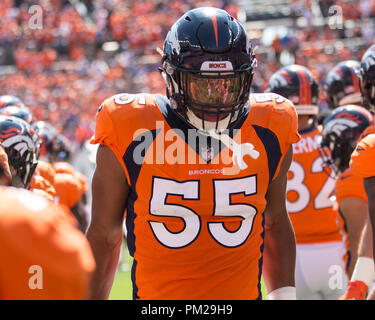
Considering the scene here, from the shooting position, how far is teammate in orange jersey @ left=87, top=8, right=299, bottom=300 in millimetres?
2383

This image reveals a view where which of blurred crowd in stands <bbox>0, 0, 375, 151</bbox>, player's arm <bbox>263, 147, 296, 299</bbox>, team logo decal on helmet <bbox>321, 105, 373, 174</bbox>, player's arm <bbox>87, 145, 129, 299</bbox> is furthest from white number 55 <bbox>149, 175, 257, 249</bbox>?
blurred crowd in stands <bbox>0, 0, 375, 151</bbox>

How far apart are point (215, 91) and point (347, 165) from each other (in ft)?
6.32

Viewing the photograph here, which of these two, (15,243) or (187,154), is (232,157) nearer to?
(187,154)

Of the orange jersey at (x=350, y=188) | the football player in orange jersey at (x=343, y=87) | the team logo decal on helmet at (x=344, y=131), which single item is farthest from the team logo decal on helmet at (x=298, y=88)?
the orange jersey at (x=350, y=188)

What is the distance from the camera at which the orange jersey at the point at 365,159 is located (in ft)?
8.46

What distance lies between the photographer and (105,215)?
245 centimetres

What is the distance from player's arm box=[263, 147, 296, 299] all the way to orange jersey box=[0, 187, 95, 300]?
1509 mm

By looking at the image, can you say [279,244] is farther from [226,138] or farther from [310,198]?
[310,198]

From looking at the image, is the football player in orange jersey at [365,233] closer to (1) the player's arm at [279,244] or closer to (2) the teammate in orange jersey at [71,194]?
(1) the player's arm at [279,244]

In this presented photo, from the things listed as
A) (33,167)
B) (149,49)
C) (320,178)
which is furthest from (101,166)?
(149,49)

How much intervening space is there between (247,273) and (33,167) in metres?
1.46

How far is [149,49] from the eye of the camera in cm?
1994

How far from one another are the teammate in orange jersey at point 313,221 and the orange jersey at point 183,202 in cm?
211

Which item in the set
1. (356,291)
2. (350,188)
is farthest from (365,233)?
(350,188)
